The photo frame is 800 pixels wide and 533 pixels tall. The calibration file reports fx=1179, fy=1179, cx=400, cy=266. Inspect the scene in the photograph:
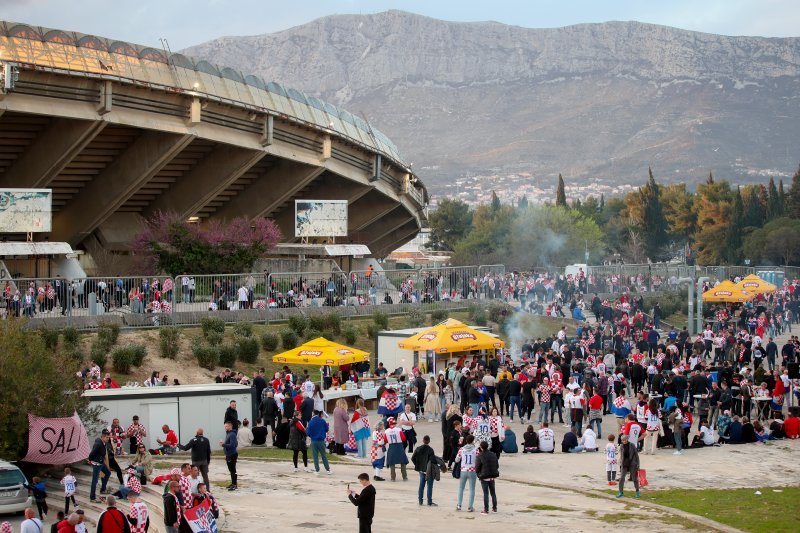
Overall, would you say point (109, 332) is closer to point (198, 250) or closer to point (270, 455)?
point (270, 455)

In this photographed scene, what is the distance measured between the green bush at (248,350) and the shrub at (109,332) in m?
3.41

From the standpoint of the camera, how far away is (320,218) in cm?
5072

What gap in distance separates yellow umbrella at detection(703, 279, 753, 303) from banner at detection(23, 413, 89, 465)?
28.8 metres

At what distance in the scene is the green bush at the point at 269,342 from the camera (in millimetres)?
34375

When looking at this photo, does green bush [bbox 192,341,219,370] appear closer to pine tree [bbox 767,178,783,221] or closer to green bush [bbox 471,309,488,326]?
green bush [bbox 471,309,488,326]

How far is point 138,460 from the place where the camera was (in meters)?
19.2

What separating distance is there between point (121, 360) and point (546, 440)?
11.8 meters

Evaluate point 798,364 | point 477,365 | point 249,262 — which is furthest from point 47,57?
point 798,364

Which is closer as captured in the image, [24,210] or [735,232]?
[24,210]

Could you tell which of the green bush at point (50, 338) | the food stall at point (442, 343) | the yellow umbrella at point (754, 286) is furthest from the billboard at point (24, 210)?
the yellow umbrella at point (754, 286)

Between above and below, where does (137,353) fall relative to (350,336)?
below

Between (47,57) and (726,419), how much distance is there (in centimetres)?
2697

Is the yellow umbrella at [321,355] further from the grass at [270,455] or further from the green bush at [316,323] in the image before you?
the green bush at [316,323]

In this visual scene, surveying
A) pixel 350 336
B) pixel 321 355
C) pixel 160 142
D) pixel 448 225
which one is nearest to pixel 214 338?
pixel 350 336
